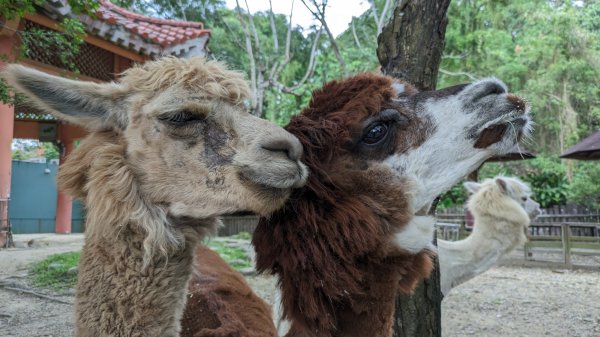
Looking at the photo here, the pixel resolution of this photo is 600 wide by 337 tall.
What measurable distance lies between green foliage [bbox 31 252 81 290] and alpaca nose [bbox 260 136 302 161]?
264 inches

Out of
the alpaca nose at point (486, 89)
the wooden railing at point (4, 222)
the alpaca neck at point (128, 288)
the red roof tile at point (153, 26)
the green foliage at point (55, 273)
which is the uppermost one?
the red roof tile at point (153, 26)

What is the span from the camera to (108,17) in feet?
23.4

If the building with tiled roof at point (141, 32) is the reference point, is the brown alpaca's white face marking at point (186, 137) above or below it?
below

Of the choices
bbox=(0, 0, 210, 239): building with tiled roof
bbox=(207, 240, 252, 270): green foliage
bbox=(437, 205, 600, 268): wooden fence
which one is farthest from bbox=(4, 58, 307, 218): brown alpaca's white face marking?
bbox=(437, 205, 600, 268): wooden fence

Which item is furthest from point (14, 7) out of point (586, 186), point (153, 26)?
point (586, 186)

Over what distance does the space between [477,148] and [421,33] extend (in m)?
1.26

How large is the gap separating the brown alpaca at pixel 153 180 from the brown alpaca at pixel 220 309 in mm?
557

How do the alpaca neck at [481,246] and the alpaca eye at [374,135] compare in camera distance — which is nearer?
the alpaca eye at [374,135]

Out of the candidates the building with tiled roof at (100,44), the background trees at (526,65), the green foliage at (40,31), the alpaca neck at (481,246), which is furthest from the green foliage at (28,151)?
the alpaca neck at (481,246)

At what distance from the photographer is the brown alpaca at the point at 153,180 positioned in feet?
5.65

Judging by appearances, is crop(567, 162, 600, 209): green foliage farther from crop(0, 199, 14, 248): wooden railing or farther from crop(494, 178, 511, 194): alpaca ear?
crop(0, 199, 14, 248): wooden railing

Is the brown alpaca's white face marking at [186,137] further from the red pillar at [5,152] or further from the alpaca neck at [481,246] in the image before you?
the red pillar at [5,152]

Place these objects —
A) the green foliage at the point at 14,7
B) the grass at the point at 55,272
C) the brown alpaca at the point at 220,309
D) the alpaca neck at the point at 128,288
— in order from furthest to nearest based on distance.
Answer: the grass at the point at 55,272 < the green foliage at the point at 14,7 < the brown alpaca at the point at 220,309 < the alpaca neck at the point at 128,288

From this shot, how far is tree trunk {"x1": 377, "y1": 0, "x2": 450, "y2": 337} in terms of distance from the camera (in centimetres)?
293
